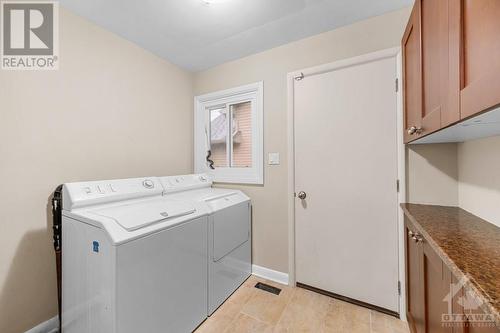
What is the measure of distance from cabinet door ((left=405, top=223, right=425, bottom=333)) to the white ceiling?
1662 mm

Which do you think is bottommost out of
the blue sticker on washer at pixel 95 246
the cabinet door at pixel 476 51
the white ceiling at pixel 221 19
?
the blue sticker on washer at pixel 95 246

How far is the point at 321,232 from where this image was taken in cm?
189

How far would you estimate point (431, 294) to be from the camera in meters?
0.95

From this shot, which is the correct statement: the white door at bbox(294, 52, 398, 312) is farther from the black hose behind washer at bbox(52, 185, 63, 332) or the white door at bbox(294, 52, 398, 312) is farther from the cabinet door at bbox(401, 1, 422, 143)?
the black hose behind washer at bbox(52, 185, 63, 332)

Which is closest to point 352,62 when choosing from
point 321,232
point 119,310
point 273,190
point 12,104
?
point 273,190

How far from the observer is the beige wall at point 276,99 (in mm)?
1818

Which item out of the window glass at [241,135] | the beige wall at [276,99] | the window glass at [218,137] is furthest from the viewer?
the window glass at [218,137]

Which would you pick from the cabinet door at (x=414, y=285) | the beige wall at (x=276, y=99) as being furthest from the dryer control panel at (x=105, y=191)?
the cabinet door at (x=414, y=285)

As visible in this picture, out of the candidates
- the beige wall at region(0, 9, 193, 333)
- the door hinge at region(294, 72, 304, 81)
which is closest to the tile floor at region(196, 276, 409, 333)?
the beige wall at region(0, 9, 193, 333)

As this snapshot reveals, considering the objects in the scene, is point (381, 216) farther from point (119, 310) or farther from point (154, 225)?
point (119, 310)

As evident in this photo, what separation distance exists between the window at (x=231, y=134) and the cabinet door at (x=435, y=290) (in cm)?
147

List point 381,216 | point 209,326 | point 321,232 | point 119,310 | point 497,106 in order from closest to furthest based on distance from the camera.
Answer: point 497,106 → point 119,310 → point 209,326 → point 381,216 → point 321,232

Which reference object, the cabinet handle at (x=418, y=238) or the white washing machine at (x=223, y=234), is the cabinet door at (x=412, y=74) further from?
the white washing machine at (x=223, y=234)

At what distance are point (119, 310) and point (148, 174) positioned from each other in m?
1.35
